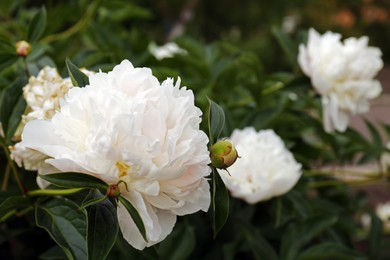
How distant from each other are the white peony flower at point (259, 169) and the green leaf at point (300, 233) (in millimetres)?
78

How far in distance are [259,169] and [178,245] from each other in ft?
0.47

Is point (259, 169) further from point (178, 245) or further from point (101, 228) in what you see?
point (101, 228)

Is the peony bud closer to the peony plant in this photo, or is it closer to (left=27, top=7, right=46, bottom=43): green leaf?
the peony plant

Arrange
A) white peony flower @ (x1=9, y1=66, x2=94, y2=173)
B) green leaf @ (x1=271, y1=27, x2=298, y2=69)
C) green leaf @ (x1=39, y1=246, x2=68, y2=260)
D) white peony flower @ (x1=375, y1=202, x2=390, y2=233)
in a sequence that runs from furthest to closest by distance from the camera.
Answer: white peony flower @ (x1=375, y1=202, x2=390, y2=233) → green leaf @ (x1=271, y1=27, x2=298, y2=69) → green leaf @ (x1=39, y1=246, x2=68, y2=260) → white peony flower @ (x1=9, y1=66, x2=94, y2=173)

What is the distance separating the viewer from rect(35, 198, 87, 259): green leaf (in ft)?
1.64

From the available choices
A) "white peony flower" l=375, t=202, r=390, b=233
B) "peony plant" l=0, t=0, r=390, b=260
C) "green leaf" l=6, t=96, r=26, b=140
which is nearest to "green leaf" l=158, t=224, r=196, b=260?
"peony plant" l=0, t=0, r=390, b=260

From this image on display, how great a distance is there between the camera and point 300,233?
0.80m

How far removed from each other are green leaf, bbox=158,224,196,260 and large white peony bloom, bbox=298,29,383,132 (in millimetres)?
263

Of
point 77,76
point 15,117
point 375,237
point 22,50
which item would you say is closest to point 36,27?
point 22,50

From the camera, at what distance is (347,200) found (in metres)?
1.14

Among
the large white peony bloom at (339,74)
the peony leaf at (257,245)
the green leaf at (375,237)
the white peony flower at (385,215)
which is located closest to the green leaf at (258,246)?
the peony leaf at (257,245)

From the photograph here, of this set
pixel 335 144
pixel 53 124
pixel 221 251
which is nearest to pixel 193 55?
pixel 335 144

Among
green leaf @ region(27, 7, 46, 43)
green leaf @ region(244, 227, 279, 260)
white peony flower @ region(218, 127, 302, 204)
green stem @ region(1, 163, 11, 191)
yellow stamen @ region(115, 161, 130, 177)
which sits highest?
yellow stamen @ region(115, 161, 130, 177)

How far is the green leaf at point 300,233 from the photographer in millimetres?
787
